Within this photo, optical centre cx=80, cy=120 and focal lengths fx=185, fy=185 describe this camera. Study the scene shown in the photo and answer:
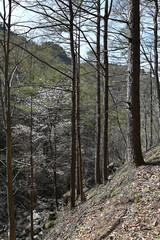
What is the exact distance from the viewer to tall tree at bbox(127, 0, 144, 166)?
4508 mm

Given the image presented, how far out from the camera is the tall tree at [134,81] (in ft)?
14.8

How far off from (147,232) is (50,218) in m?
8.54

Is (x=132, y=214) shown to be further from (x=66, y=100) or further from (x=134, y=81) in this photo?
(x=66, y=100)

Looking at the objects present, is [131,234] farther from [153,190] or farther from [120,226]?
[153,190]

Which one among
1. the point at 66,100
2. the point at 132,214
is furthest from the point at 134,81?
the point at 66,100

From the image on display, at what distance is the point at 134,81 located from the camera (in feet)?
14.9

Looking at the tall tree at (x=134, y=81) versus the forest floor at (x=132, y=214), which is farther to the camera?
the tall tree at (x=134, y=81)

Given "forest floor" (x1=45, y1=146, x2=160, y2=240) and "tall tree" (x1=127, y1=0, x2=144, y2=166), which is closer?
"forest floor" (x1=45, y1=146, x2=160, y2=240)

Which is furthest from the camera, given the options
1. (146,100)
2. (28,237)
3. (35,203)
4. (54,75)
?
(146,100)

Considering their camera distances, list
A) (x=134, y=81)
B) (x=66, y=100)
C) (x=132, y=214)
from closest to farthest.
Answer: (x=132, y=214), (x=134, y=81), (x=66, y=100)

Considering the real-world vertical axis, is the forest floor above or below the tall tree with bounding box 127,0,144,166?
below

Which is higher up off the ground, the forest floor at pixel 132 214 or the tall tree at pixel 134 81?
the tall tree at pixel 134 81

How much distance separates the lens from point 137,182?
13.9ft

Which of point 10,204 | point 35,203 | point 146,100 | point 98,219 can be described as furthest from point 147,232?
point 146,100
